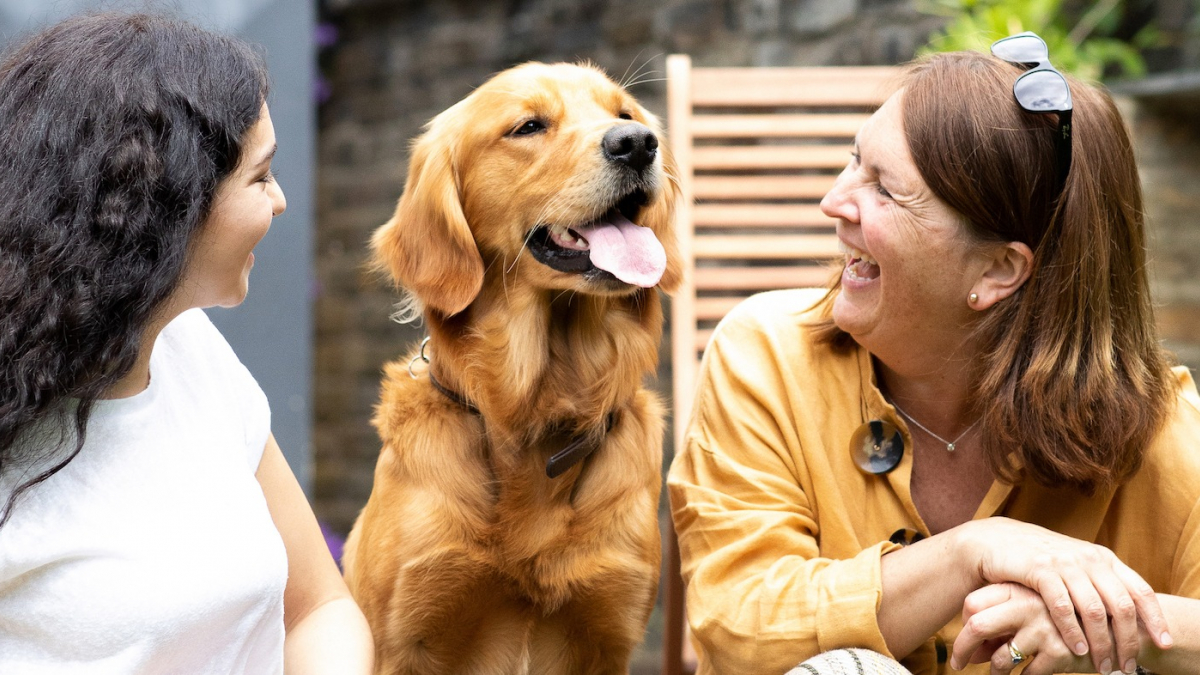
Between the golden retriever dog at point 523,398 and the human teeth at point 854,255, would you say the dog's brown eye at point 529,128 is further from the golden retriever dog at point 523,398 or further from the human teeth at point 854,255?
the human teeth at point 854,255

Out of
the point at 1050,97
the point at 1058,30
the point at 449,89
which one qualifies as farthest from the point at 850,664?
the point at 449,89

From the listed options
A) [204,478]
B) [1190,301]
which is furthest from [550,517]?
[1190,301]

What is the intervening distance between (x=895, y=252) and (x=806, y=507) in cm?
45

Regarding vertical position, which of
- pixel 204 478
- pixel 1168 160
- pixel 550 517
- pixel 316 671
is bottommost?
pixel 1168 160

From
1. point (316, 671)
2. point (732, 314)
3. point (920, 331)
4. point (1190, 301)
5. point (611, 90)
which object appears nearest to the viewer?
point (316, 671)

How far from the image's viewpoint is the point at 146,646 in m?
1.43

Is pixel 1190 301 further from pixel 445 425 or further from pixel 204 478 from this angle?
pixel 204 478

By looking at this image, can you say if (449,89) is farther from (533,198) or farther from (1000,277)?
(1000,277)

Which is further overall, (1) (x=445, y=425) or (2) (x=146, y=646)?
(1) (x=445, y=425)

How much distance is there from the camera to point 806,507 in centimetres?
203

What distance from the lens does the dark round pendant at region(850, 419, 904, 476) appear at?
201cm

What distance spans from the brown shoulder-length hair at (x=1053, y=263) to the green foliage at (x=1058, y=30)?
74.5 inches

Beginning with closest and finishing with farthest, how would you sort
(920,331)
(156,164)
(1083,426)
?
(156,164), (1083,426), (920,331)

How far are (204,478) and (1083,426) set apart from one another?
4.16ft
